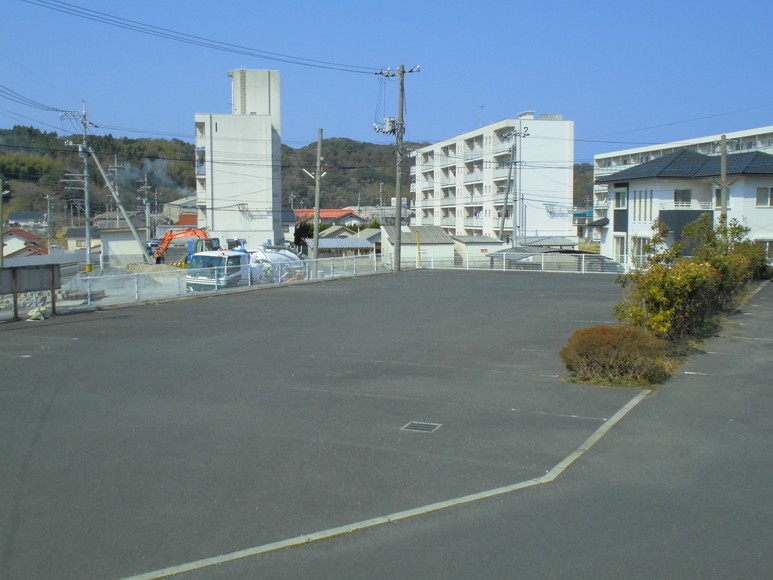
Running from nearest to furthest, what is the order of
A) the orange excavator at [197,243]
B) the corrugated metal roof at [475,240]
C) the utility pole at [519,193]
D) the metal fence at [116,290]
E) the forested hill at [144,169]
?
1. the metal fence at [116,290]
2. the orange excavator at [197,243]
3. the corrugated metal roof at [475,240]
4. the utility pole at [519,193]
5. the forested hill at [144,169]

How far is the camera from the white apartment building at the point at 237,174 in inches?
2462

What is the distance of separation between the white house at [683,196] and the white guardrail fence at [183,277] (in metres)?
4.31

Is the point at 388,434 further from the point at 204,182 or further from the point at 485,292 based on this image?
the point at 204,182

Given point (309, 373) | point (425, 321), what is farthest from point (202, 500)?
point (425, 321)

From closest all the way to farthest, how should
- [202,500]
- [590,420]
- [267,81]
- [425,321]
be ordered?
[202,500]
[590,420]
[425,321]
[267,81]

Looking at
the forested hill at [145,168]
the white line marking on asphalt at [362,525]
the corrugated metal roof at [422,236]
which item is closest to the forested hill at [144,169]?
the forested hill at [145,168]

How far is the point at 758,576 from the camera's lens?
4.54m

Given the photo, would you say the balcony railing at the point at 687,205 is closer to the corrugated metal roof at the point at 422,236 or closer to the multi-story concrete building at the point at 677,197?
the multi-story concrete building at the point at 677,197

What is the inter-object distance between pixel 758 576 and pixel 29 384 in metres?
10.1

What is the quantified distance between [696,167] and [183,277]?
1262 inches

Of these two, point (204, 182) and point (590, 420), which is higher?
point (204, 182)

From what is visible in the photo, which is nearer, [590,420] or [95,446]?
[95,446]

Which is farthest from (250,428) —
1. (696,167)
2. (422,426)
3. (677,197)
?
(696,167)

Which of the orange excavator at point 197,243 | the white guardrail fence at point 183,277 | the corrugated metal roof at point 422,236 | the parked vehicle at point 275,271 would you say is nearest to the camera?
the white guardrail fence at point 183,277
